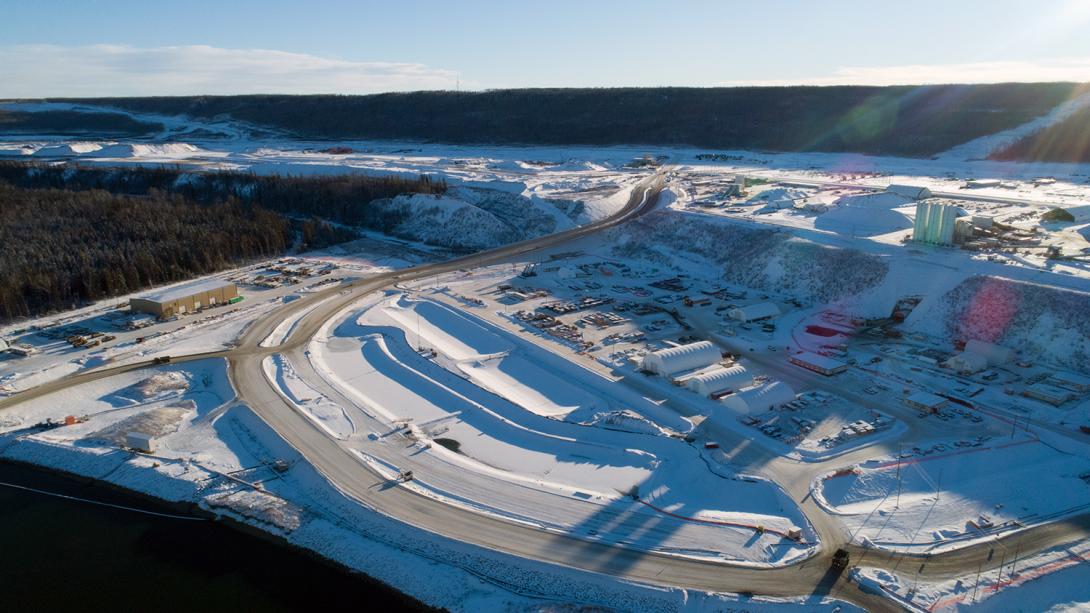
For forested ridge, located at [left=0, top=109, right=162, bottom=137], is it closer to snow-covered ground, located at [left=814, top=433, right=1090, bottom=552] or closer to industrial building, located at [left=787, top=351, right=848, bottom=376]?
industrial building, located at [left=787, top=351, right=848, bottom=376]

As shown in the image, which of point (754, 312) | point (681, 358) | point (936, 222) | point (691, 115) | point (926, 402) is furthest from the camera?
point (691, 115)

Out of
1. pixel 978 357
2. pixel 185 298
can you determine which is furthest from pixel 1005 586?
pixel 185 298

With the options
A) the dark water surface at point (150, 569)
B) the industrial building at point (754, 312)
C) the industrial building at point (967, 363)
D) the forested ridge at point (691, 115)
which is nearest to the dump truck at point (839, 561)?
the dark water surface at point (150, 569)

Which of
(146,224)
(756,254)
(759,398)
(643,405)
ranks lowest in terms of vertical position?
(643,405)

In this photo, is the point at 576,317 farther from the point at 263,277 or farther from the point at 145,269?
the point at 145,269

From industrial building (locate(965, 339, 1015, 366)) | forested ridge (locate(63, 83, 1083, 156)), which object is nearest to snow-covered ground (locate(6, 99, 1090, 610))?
industrial building (locate(965, 339, 1015, 366))

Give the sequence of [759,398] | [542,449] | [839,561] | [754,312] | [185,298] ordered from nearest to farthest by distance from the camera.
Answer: [839,561], [542,449], [759,398], [754,312], [185,298]

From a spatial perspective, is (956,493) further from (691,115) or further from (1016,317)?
(691,115)
